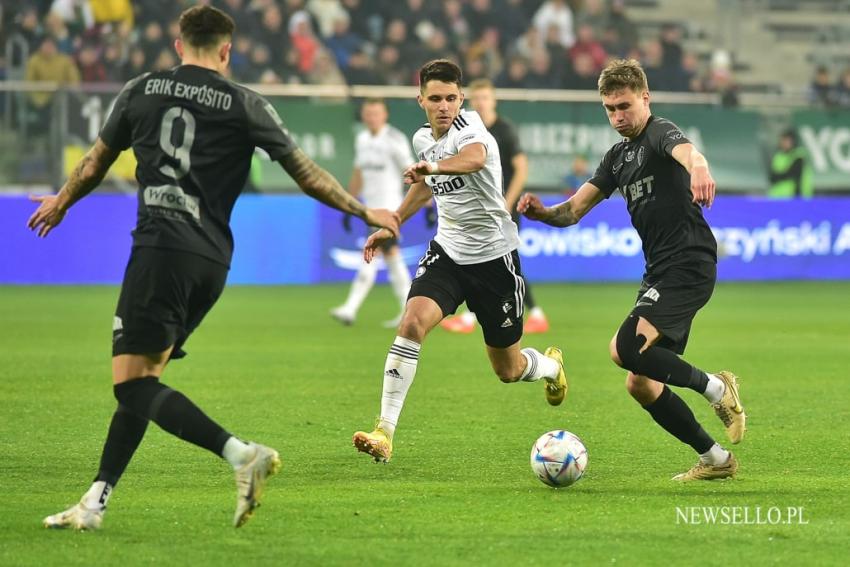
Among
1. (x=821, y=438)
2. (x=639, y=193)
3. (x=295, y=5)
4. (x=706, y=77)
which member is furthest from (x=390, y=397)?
(x=706, y=77)

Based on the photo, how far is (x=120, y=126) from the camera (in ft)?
19.8

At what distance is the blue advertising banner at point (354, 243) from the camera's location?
2023 cm

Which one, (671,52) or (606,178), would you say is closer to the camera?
(606,178)

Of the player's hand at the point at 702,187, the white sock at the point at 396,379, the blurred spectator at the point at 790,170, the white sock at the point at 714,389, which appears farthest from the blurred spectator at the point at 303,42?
the player's hand at the point at 702,187

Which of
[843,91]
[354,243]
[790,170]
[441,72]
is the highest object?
[843,91]

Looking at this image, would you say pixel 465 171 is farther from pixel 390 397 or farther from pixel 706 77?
pixel 706 77

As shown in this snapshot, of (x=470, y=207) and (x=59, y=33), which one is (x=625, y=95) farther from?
(x=59, y=33)

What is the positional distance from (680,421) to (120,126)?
125 inches

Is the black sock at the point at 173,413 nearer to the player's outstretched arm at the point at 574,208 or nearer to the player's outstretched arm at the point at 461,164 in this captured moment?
the player's outstretched arm at the point at 461,164

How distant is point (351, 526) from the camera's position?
604 centimetres

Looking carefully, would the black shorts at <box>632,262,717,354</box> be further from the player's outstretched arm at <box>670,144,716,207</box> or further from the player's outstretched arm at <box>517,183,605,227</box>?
the player's outstretched arm at <box>517,183,605,227</box>

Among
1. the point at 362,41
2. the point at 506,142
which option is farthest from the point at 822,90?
the point at 506,142

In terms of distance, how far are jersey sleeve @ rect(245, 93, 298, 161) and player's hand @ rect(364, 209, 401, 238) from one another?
1.47 ft

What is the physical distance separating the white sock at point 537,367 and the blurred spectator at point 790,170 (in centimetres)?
1620
